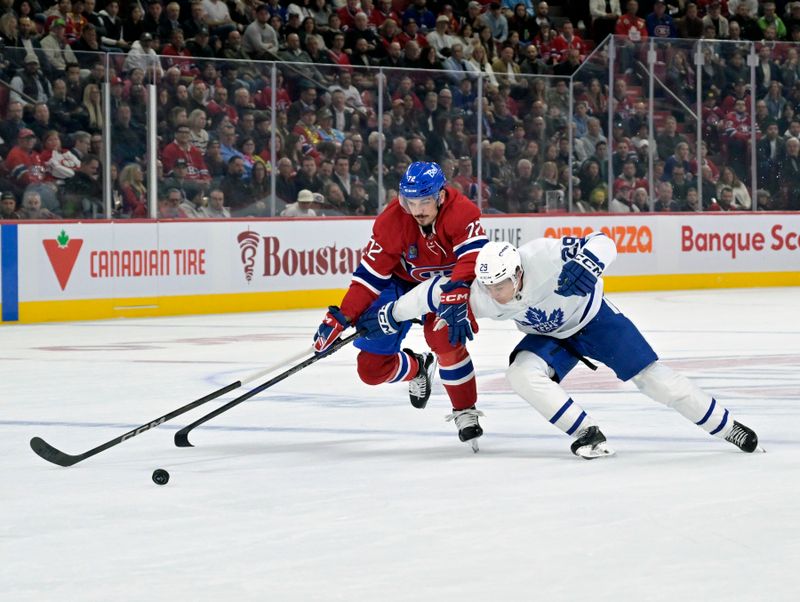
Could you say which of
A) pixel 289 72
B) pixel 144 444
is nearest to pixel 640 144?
pixel 289 72

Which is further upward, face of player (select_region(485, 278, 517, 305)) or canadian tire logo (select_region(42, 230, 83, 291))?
face of player (select_region(485, 278, 517, 305))

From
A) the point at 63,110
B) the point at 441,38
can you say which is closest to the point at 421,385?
the point at 63,110

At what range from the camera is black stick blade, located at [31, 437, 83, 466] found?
182 inches

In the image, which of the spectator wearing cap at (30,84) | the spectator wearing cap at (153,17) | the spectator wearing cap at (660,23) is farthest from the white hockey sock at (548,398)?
the spectator wearing cap at (660,23)

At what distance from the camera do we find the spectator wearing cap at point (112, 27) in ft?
38.7

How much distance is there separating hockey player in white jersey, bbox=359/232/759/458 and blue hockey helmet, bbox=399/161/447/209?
0.34 metres

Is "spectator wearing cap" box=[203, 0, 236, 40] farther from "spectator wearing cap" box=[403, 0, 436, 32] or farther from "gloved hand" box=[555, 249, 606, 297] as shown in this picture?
"gloved hand" box=[555, 249, 606, 297]

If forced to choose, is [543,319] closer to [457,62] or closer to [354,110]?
[354,110]

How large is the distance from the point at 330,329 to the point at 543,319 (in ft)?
2.59

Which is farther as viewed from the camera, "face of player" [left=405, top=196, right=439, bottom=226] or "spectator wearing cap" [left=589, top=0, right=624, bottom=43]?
"spectator wearing cap" [left=589, top=0, right=624, bottom=43]

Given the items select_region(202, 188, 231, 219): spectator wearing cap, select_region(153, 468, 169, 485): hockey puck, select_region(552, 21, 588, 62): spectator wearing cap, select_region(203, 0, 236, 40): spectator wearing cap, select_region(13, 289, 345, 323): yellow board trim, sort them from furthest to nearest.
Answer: select_region(552, 21, 588, 62): spectator wearing cap < select_region(203, 0, 236, 40): spectator wearing cap < select_region(202, 188, 231, 219): spectator wearing cap < select_region(13, 289, 345, 323): yellow board trim < select_region(153, 468, 169, 485): hockey puck

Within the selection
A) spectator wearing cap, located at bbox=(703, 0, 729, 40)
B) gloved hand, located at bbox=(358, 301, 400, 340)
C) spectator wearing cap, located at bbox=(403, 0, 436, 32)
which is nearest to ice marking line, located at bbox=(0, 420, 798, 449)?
gloved hand, located at bbox=(358, 301, 400, 340)

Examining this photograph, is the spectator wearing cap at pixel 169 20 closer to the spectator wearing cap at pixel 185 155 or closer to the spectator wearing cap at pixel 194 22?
the spectator wearing cap at pixel 194 22

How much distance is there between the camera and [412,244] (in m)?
5.29
